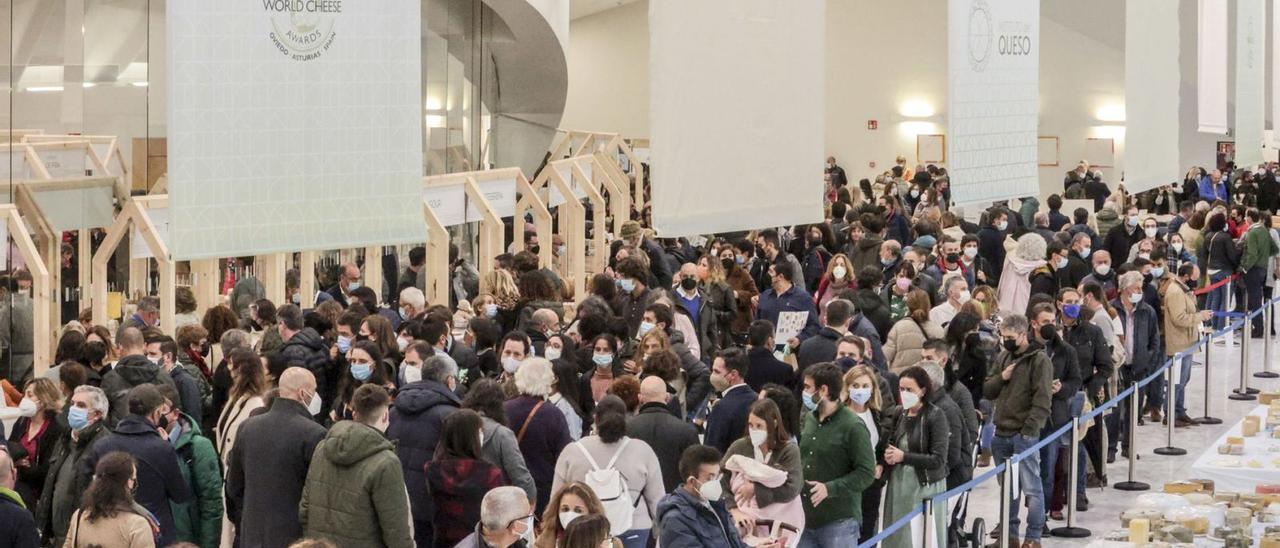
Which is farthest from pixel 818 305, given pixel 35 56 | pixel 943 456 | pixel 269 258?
pixel 35 56

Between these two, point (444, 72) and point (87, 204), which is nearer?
point (87, 204)

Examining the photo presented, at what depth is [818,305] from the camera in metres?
12.3

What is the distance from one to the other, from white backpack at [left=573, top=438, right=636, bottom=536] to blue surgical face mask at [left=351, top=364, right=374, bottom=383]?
1.75 metres

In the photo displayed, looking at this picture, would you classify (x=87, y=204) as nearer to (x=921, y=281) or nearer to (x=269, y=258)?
(x=269, y=258)

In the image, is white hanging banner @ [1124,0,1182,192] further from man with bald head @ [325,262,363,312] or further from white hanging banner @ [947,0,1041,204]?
man with bald head @ [325,262,363,312]

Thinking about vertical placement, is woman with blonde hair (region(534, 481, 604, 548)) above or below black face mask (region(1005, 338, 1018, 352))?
below

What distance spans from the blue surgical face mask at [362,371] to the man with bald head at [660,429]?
55.3 inches

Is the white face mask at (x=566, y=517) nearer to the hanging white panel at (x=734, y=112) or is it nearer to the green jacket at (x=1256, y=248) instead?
the hanging white panel at (x=734, y=112)

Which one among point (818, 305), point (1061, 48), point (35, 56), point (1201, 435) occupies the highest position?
point (1061, 48)

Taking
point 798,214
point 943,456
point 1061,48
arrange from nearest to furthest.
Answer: point 798,214 < point 943,456 < point 1061,48

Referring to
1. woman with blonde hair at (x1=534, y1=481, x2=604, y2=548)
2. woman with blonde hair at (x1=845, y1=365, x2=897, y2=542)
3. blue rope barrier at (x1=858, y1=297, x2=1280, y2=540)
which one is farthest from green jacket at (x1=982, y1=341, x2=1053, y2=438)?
woman with blonde hair at (x1=534, y1=481, x2=604, y2=548)

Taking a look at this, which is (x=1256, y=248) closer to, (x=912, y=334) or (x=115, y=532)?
(x=912, y=334)

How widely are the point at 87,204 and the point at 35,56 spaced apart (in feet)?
3.68

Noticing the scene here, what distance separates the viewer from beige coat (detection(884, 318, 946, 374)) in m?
9.64
